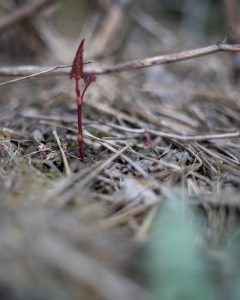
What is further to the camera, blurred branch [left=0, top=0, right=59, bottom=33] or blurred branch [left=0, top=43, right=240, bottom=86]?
blurred branch [left=0, top=0, right=59, bottom=33]

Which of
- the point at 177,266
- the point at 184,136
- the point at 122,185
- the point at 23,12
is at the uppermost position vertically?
the point at 23,12

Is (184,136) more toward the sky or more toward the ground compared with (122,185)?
more toward the sky

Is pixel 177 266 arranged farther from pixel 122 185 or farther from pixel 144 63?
pixel 144 63

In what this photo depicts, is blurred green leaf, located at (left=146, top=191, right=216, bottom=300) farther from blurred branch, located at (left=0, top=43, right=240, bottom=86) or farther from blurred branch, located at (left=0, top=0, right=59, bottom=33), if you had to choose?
blurred branch, located at (left=0, top=0, right=59, bottom=33)

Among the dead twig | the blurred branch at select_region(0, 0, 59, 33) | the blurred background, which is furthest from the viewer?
the blurred branch at select_region(0, 0, 59, 33)

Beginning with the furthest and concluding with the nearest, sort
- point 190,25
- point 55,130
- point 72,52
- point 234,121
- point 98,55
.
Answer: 1. point 190,25
2. point 72,52
3. point 98,55
4. point 234,121
5. point 55,130

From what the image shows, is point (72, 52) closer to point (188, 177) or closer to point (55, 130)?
point (55, 130)

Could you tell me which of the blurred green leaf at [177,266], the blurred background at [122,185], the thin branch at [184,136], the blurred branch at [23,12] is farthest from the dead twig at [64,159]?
the blurred branch at [23,12]

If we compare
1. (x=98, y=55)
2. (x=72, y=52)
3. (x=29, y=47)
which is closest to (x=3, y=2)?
(x=29, y=47)

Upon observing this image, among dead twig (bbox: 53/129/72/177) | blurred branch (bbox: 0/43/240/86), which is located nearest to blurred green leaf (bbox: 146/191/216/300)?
dead twig (bbox: 53/129/72/177)

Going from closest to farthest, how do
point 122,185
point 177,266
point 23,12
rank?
point 177,266 < point 122,185 < point 23,12

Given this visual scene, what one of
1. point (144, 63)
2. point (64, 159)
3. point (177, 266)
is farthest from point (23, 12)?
point (177, 266)
